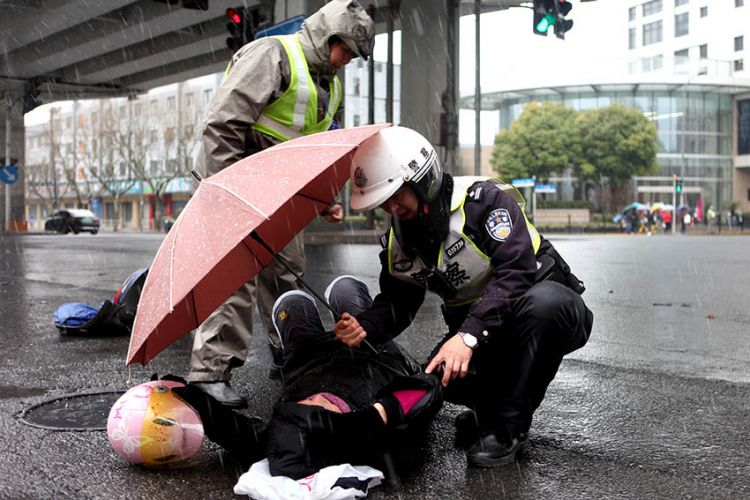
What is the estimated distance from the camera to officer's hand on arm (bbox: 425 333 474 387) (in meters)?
2.71

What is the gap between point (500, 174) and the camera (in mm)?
57469

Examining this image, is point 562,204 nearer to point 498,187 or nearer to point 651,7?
point 651,7

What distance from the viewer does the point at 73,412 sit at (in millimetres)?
3662

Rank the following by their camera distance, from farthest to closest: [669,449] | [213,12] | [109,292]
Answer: [213,12]
[109,292]
[669,449]

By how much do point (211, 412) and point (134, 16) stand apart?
23546mm

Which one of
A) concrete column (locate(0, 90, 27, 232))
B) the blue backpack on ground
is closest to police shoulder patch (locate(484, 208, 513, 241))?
the blue backpack on ground

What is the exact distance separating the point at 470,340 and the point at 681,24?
261 ft

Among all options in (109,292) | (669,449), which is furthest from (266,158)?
(109,292)

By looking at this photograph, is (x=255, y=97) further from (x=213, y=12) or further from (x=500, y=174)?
(x=500, y=174)

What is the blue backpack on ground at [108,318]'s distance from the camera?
5996mm

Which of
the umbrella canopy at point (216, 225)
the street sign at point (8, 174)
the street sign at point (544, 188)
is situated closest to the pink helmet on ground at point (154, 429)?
the umbrella canopy at point (216, 225)

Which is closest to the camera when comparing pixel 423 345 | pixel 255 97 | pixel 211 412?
pixel 211 412

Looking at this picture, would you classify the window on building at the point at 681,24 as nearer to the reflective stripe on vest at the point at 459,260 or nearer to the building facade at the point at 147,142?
the building facade at the point at 147,142

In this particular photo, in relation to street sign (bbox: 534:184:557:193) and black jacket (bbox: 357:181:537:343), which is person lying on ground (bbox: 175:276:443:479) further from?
street sign (bbox: 534:184:557:193)
